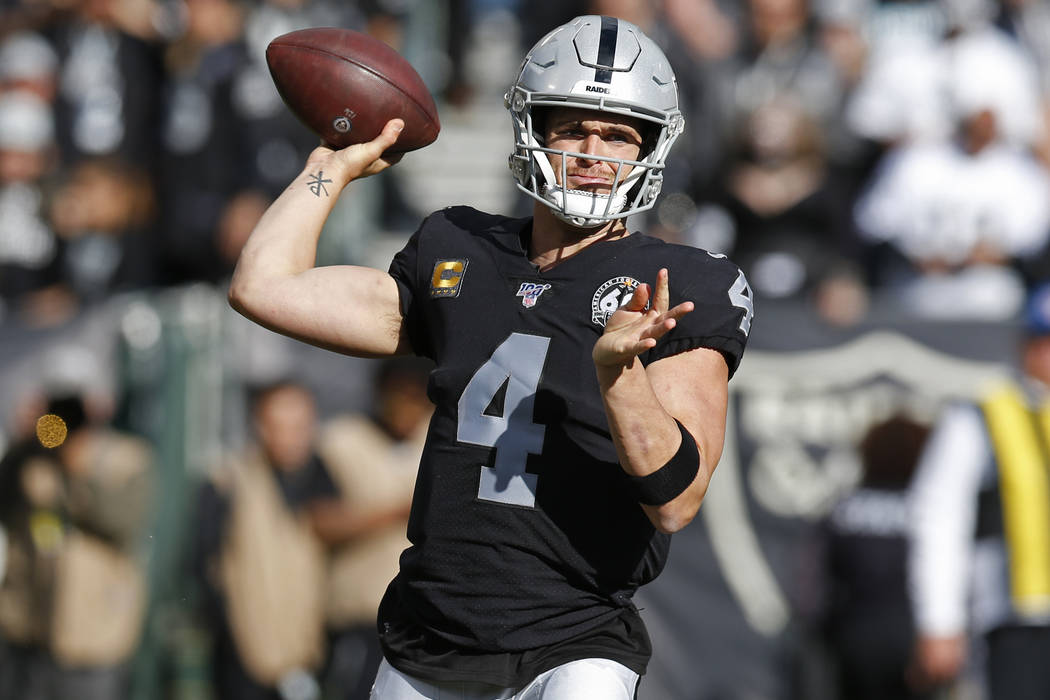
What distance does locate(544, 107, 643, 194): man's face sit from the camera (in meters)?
3.27

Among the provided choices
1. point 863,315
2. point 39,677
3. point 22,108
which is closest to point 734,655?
point 863,315

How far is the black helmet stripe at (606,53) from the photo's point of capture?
3.28 metres

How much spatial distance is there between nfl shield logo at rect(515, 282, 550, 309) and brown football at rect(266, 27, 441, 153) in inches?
23.2

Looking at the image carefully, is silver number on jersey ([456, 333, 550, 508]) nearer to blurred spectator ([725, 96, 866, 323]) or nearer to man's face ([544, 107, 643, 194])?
man's face ([544, 107, 643, 194])

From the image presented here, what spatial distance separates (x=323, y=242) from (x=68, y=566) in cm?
257

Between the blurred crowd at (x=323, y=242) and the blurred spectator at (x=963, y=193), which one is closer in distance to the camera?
the blurred crowd at (x=323, y=242)

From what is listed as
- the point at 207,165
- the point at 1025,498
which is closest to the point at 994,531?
the point at 1025,498

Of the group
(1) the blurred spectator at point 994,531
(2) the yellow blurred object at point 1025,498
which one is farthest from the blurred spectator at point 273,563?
(2) the yellow blurred object at point 1025,498

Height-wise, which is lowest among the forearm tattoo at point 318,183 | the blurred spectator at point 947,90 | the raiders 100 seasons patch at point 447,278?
the blurred spectator at point 947,90

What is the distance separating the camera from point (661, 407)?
2.89 meters

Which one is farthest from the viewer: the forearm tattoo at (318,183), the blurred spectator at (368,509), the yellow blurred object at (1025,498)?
the blurred spectator at (368,509)

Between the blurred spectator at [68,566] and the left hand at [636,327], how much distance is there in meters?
5.09

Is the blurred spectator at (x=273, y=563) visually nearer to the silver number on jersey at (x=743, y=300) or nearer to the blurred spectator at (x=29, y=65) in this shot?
the blurred spectator at (x=29, y=65)

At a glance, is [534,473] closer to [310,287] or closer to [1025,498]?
[310,287]
